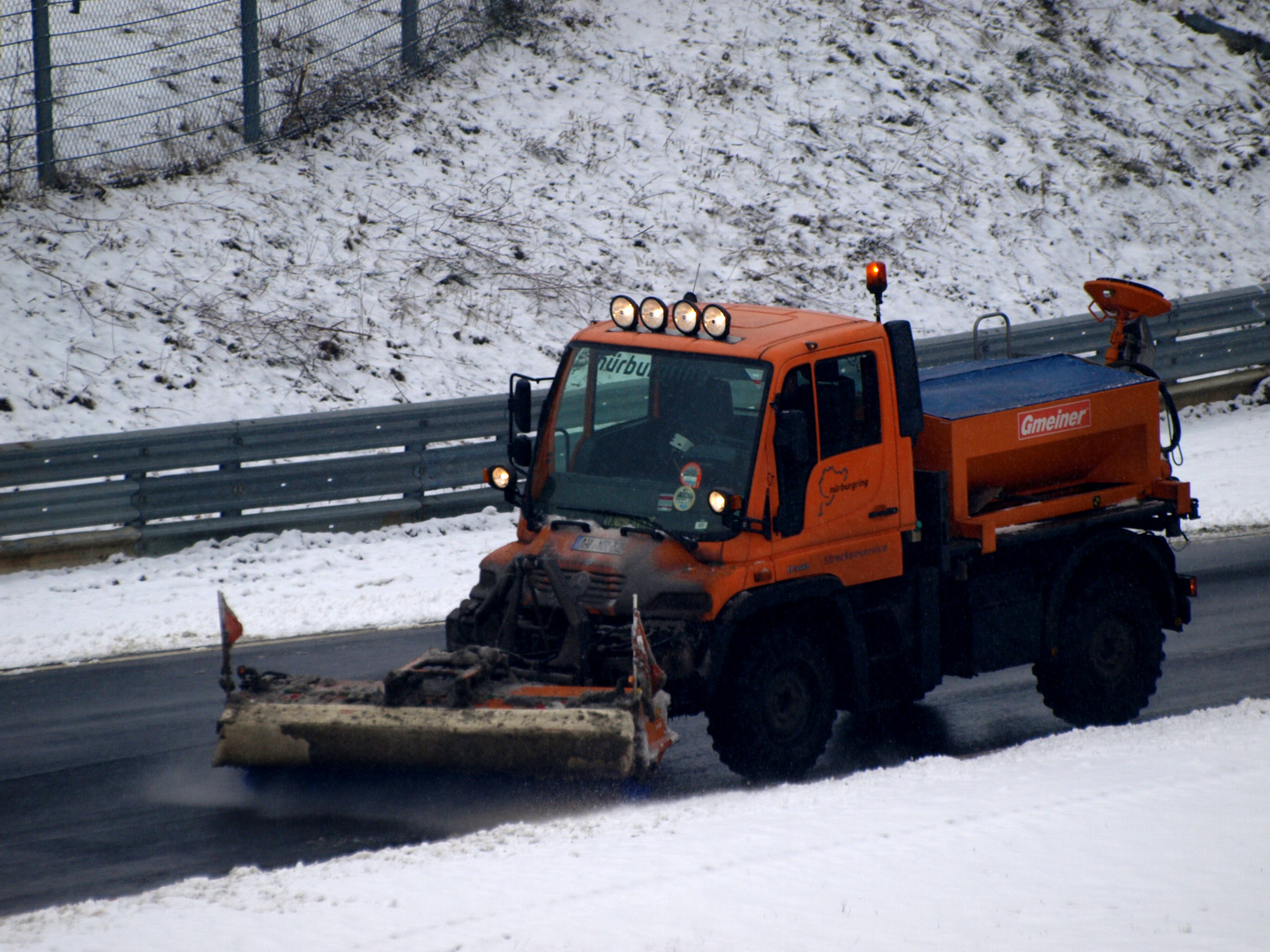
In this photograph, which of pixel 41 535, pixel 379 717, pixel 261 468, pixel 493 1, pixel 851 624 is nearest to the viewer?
pixel 379 717

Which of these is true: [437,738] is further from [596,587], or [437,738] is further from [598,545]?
[598,545]

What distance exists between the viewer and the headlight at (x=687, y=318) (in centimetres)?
765

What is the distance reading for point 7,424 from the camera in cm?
1434

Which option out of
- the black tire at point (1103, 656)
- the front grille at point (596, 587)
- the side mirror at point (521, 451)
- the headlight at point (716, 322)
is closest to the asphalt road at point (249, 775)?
the black tire at point (1103, 656)

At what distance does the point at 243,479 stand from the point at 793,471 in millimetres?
7539

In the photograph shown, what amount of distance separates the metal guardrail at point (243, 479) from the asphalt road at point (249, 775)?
2795 mm

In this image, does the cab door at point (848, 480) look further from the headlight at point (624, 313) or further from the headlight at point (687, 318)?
the headlight at point (624, 313)

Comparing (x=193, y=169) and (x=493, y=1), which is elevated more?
(x=493, y=1)

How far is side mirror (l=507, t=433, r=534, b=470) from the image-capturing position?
7.99 m

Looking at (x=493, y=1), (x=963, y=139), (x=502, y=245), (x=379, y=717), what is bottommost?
(x=379, y=717)

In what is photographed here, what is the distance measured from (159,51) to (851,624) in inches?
603

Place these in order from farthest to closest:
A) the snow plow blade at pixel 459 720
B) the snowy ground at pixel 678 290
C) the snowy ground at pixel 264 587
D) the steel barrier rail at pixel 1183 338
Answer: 1. the steel barrier rail at pixel 1183 338
2. the snowy ground at pixel 264 587
3. the snow plow blade at pixel 459 720
4. the snowy ground at pixel 678 290

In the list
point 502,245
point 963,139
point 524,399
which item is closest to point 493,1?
point 502,245

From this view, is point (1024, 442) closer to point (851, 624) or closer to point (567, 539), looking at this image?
point (851, 624)
